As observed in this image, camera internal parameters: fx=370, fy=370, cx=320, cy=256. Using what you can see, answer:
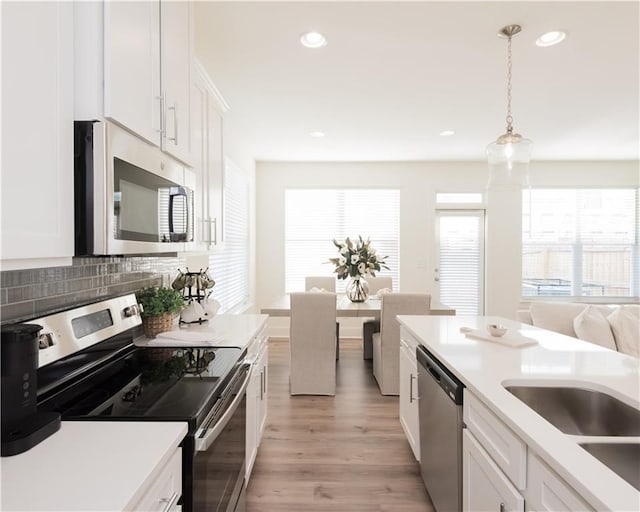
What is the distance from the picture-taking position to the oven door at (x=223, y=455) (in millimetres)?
1039

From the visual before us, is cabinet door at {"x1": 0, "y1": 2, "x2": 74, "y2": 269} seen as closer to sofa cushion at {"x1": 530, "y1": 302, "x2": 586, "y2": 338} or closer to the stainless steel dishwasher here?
the stainless steel dishwasher

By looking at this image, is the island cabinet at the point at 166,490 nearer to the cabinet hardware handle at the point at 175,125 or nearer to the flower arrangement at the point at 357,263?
the cabinet hardware handle at the point at 175,125

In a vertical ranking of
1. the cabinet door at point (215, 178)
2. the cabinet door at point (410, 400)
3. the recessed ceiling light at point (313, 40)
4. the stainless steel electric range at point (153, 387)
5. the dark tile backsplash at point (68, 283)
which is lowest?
the cabinet door at point (410, 400)

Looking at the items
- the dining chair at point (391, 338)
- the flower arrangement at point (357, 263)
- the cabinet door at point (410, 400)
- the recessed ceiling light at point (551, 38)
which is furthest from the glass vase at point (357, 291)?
the recessed ceiling light at point (551, 38)

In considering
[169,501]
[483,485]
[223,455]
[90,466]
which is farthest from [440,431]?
[90,466]

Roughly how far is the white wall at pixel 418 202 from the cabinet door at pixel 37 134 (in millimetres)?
4750

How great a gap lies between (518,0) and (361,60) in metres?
0.98

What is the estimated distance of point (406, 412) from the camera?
2418mm

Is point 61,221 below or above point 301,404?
above

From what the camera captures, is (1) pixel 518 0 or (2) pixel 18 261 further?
(1) pixel 518 0

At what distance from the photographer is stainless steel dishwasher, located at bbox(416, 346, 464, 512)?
145 centimetres

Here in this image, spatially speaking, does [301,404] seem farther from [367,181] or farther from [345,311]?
[367,181]

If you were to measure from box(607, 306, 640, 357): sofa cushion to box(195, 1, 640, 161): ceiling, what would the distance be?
74.1 inches

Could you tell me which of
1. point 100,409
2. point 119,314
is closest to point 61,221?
point 100,409
